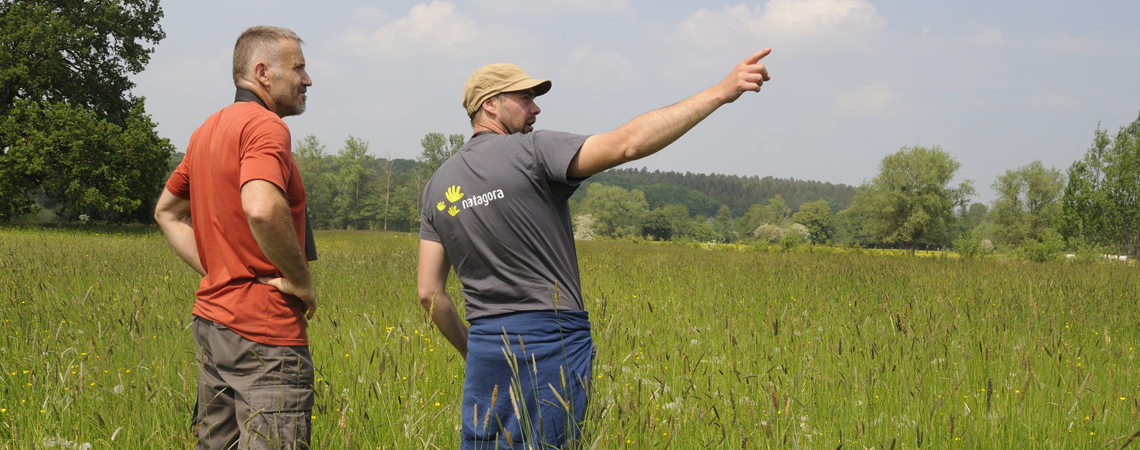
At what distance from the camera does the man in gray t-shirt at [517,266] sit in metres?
1.86

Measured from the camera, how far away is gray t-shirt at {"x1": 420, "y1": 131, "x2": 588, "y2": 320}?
188 cm

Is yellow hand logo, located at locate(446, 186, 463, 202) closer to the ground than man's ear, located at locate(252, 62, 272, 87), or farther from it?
closer to the ground

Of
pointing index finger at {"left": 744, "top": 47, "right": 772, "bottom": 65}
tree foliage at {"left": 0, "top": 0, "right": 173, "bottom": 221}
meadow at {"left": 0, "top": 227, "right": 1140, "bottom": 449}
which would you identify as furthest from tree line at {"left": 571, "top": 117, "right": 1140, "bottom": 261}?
tree foliage at {"left": 0, "top": 0, "right": 173, "bottom": 221}

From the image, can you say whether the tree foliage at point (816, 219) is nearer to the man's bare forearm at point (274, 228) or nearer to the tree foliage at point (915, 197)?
the tree foliage at point (915, 197)

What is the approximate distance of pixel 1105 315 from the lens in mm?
5684

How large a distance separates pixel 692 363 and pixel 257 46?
307 cm

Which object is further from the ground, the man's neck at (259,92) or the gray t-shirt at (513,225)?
the man's neck at (259,92)

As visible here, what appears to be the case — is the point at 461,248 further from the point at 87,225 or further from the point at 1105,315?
the point at 87,225

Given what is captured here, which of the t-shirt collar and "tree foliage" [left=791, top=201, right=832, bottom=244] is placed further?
"tree foliage" [left=791, top=201, right=832, bottom=244]

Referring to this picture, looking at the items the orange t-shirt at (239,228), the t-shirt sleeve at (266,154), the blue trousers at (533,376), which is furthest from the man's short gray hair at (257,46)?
the blue trousers at (533,376)

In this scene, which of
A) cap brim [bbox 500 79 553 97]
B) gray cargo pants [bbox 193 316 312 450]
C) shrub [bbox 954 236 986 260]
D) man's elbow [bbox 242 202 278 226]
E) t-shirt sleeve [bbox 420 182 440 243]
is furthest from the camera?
shrub [bbox 954 236 986 260]

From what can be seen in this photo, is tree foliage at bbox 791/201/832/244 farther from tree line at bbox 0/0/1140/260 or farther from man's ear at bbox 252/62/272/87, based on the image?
man's ear at bbox 252/62/272/87

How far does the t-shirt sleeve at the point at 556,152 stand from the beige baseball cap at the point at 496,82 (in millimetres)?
245

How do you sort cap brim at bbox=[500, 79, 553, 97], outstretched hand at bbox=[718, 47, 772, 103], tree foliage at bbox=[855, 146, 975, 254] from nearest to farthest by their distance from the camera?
outstretched hand at bbox=[718, 47, 772, 103]
cap brim at bbox=[500, 79, 553, 97]
tree foliage at bbox=[855, 146, 975, 254]
